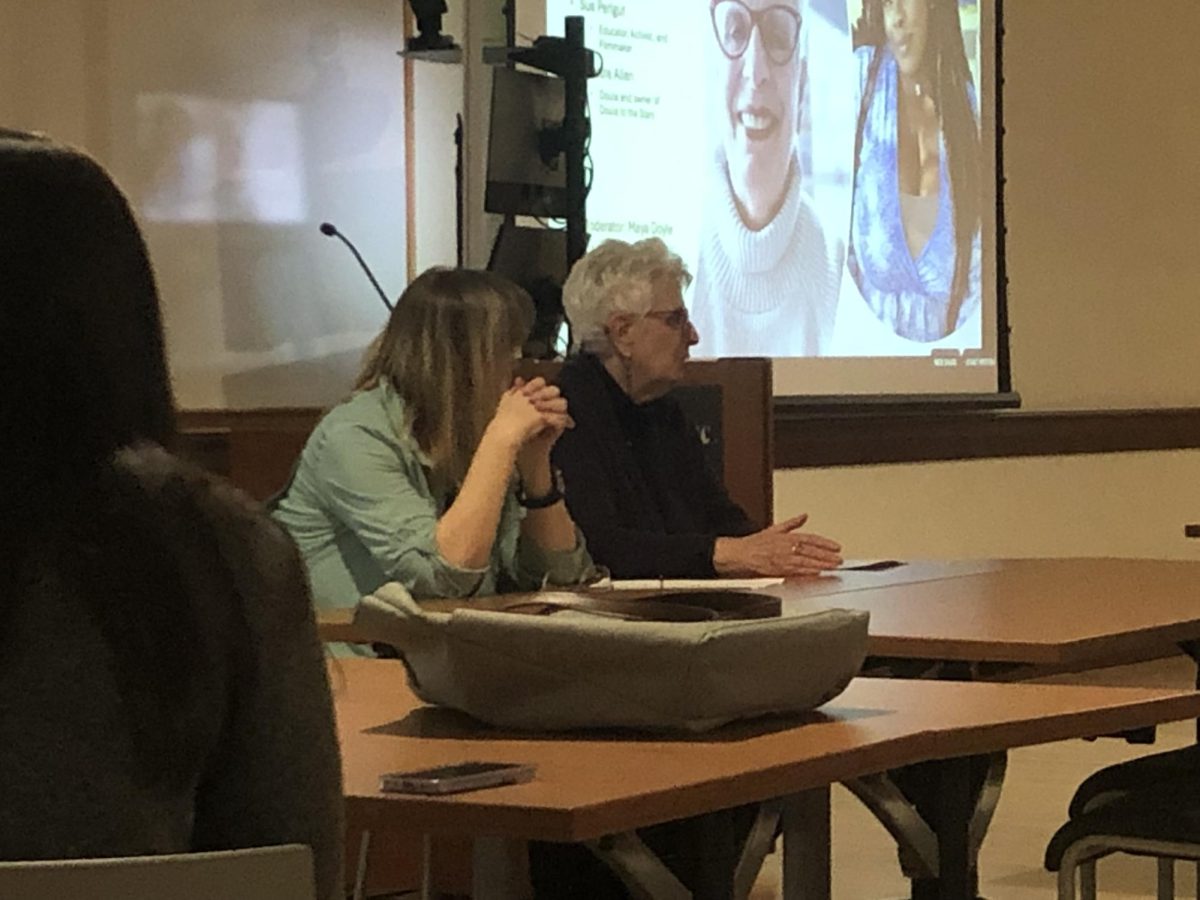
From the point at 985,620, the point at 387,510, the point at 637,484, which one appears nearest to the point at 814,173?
the point at 637,484

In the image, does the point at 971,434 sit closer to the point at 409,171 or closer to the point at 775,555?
the point at 409,171

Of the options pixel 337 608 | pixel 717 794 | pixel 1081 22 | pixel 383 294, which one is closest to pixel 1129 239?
pixel 1081 22

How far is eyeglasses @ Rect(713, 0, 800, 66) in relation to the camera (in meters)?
5.54

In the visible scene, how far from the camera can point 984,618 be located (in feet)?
8.61

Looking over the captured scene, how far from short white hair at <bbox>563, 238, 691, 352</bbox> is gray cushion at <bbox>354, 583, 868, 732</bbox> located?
2057mm

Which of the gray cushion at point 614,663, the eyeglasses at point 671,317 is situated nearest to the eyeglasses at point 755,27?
the eyeglasses at point 671,317

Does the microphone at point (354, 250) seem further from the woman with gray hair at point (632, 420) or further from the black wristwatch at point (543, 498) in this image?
the black wristwatch at point (543, 498)

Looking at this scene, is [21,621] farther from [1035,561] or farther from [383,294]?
[383,294]

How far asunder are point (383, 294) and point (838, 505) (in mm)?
1897

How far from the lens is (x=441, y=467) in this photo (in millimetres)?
3109

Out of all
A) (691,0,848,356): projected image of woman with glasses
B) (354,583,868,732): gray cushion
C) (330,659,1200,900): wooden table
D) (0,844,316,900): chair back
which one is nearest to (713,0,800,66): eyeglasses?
(691,0,848,356): projected image of woman with glasses

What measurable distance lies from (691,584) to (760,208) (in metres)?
2.83

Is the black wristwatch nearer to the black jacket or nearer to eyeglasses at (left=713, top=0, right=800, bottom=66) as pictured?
the black jacket

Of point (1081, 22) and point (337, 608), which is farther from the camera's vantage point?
point (1081, 22)
